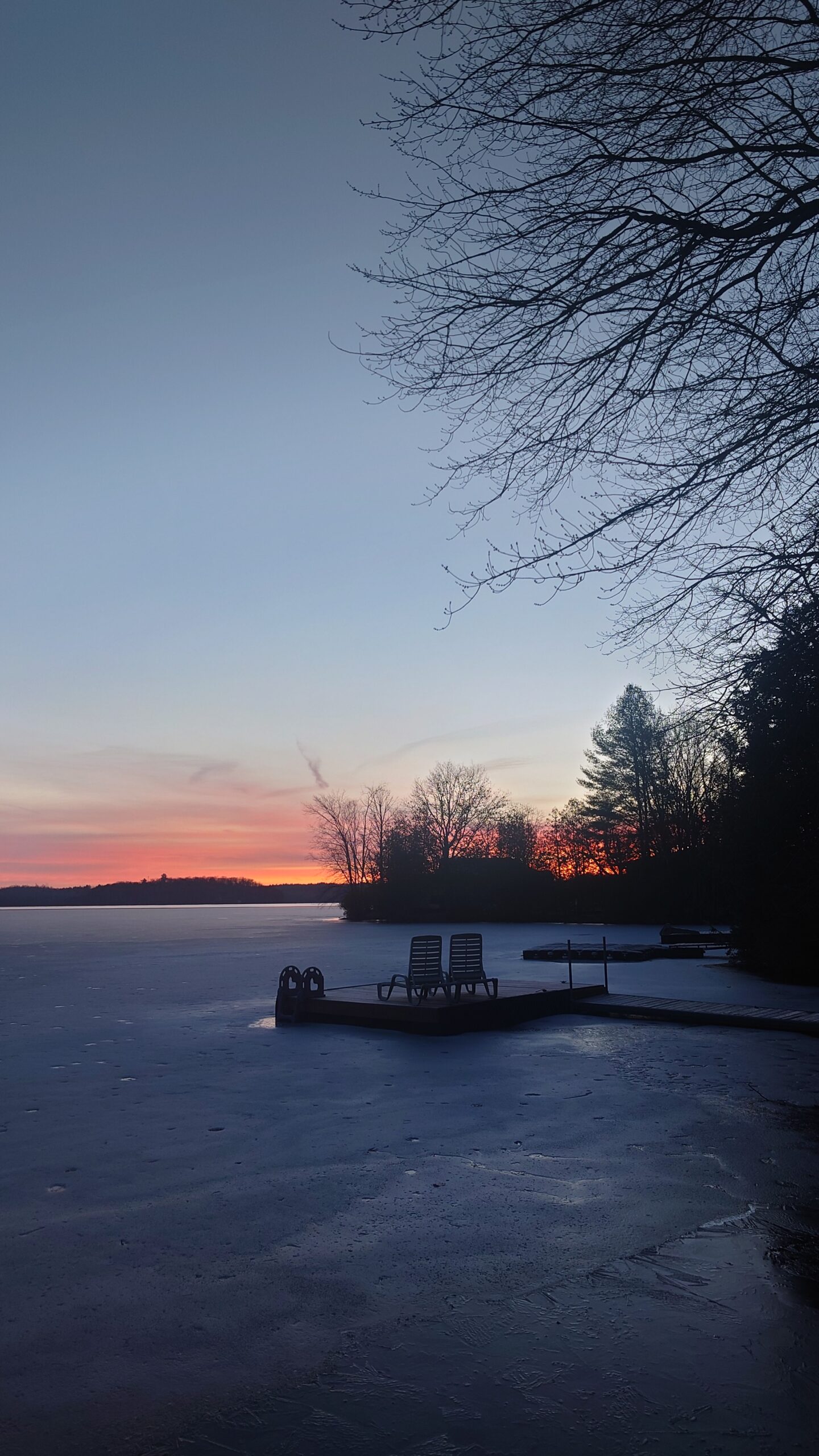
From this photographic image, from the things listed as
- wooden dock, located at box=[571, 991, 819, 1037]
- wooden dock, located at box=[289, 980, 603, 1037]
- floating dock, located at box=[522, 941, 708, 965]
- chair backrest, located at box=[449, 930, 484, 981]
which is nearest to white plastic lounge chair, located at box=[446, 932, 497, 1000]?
chair backrest, located at box=[449, 930, 484, 981]

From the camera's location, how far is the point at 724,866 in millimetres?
22219

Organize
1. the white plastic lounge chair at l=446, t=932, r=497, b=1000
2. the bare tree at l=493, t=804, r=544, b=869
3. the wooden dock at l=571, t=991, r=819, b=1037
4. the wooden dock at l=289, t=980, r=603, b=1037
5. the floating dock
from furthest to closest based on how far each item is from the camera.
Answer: the bare tree at l=493, t=804, r=544, b=869 → the floating dock → the white plastic lounge chair at l=446, t=932, r=497, b=1000 → the wooden dock at l=289, t=980, r=603, b=1037 → the wooden dock at l=571, t=991, r=819, b=1037

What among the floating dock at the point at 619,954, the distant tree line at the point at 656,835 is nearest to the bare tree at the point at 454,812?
the distant tree line at the point at 656,835

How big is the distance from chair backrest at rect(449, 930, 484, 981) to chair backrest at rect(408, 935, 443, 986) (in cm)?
25

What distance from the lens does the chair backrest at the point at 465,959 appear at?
16.0 m

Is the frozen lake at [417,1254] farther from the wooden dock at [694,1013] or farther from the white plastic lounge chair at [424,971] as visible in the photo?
the white plastic lounge chair at [424,971]

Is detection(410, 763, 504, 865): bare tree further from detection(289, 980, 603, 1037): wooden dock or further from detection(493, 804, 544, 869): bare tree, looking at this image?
detection(289, 980, 603, 1037): wooden dock

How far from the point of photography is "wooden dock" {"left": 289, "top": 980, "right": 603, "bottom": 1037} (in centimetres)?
1461

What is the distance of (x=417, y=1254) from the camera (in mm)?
5355

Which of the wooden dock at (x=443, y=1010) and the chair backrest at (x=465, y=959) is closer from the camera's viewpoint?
the wooden dock at (x=443, y=1010)

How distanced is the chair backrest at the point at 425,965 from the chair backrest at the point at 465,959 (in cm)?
25

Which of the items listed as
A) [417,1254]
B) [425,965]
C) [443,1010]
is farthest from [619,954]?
[417,1254]

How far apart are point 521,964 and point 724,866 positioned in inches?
288

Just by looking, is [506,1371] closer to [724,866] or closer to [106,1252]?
[106,1252]
